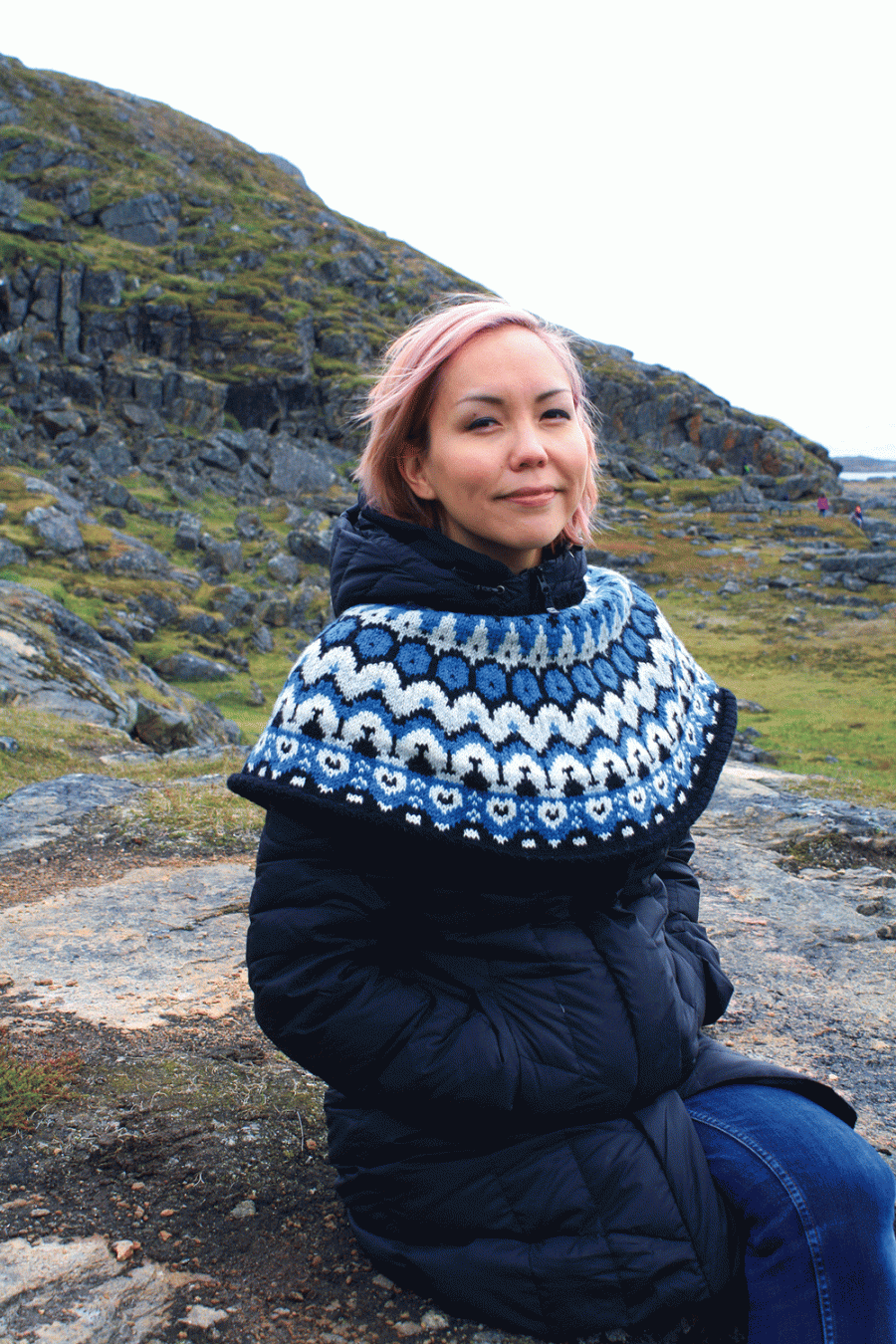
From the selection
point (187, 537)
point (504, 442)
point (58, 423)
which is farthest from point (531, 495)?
point (58, 423)

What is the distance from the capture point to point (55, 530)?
24672 millimetres

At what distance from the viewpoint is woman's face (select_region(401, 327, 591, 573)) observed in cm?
202

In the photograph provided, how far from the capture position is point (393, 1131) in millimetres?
1850

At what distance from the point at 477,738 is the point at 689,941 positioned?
2.66 feet

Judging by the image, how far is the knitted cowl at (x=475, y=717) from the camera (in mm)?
1804

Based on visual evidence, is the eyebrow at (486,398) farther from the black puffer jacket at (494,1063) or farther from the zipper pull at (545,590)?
the black puffer jacket at (494,1063)

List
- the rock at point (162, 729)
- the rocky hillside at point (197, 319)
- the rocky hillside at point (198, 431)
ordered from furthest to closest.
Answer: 1. the rocky hillside at point (197, 319)
2. the rocky hillside at point (198, 431)
3. the rock at point (162, 729)

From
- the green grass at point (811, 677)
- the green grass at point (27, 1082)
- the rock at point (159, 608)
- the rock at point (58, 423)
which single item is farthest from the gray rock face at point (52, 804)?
the rock at point (58, 423)

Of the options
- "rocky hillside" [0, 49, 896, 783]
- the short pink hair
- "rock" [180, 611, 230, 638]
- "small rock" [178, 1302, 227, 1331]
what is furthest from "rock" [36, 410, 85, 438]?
"small rock" [178, 1302, 227, 1331]

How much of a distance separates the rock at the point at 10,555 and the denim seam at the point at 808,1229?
2263 centimetres

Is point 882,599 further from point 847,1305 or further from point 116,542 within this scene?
point 847,1305

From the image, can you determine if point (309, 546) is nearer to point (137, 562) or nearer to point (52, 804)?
point (137, 562)

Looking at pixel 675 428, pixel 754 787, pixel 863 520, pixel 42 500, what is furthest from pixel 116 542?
pixel 675 428

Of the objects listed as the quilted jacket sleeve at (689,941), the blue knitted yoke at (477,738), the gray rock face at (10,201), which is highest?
the gray rock face at (10,201)
